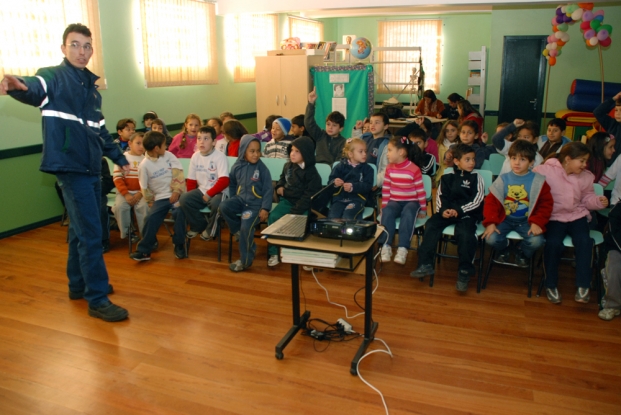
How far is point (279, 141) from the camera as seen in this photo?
5375 mm

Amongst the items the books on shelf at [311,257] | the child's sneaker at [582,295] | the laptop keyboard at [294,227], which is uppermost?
the laptop keyboard at [294,227]

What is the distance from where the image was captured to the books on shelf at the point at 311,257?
2721 millimetres

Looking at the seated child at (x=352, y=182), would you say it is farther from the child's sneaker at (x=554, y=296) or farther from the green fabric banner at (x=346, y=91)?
the green fabric banner at (x=346, y=91)

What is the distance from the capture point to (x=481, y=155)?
4805 millimetres

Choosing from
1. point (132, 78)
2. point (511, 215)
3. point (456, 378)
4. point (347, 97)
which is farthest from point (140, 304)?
point (347, 97)

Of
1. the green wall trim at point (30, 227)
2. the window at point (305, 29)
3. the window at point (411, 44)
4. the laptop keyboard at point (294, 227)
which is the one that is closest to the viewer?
the laptop keyboard at point (294, 227)

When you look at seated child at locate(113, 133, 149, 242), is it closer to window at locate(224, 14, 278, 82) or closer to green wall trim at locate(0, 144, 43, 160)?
green wall trim at locate(0, 144, 43, 160)

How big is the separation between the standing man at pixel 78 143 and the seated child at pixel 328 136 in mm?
2348

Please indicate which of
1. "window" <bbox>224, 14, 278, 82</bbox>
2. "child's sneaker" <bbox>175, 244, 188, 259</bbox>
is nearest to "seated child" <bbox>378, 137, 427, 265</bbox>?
"child's sneaker" <bbox>175, 244, 188, 259</bbox>

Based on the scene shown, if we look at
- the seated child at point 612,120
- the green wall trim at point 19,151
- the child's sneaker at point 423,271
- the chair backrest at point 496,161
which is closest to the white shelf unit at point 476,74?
the seated child at point 612,120

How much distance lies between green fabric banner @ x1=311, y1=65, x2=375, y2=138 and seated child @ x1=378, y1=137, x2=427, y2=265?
3051 mm

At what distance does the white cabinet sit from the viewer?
757 cm

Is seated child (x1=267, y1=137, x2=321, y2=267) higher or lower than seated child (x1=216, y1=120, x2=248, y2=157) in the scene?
lower

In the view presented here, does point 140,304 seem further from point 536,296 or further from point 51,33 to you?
point 51,33
